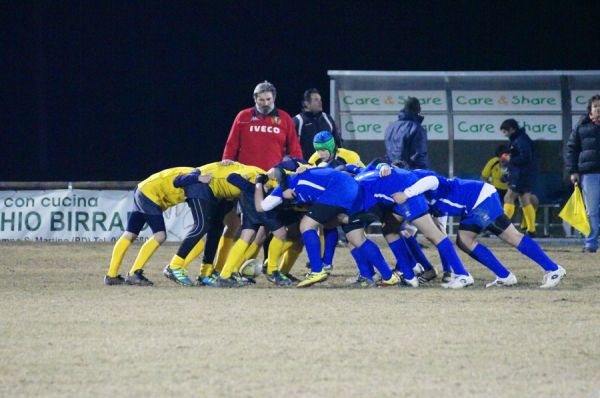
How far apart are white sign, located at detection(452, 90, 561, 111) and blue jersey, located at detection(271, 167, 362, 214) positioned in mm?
7858

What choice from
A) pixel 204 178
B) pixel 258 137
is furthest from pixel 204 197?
pixel 258 137

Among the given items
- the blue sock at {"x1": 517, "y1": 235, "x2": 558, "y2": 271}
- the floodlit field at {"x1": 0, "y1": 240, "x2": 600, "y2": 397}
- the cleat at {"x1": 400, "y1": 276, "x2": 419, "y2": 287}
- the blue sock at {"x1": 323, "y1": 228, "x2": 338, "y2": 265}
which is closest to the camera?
the floodlit field at {"x1": 0, "y1": 240, "x2": 600, "y2": 397}

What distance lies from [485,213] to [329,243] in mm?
1941

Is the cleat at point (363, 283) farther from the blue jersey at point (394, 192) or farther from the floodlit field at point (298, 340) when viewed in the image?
the blue jersey at point (394, 192)

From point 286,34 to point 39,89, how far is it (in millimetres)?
4736

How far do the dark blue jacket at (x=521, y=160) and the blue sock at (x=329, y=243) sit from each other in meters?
5.72

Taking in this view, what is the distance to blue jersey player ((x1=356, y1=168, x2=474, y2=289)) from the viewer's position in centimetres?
1280

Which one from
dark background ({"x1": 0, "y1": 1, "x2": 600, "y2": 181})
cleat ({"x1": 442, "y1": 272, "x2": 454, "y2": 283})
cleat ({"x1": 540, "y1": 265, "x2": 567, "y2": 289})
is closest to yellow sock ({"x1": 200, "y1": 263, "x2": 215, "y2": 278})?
cleat ({"x1": 442, "y1": 272, "x2": 454, "y2": 283})

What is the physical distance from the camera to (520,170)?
19703 millimetres

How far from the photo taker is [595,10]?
25.7m

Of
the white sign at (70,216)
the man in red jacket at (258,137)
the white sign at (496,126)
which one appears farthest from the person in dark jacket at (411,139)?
the white sign at (70,216)

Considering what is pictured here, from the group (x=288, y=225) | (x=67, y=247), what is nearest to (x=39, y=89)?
(x=67, y=247)

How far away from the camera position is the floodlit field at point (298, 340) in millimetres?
7844

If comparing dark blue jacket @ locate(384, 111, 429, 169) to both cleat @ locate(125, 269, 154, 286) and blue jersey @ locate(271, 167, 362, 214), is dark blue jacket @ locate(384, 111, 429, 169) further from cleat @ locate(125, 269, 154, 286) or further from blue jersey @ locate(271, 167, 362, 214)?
cleat @ locate(125, 269, 154, 286)
